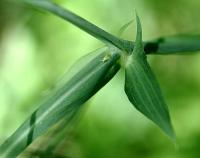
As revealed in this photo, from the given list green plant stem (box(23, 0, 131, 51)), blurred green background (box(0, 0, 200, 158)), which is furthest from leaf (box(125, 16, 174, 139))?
blurred green background (box(0, 0, 200, 158))

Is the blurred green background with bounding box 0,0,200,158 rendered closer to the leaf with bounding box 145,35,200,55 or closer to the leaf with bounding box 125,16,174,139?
the leaf with bounding box 145,35,200,55

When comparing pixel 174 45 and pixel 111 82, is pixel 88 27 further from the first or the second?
pixel 111 82

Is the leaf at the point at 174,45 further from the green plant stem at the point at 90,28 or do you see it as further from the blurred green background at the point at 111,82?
the blurred green background at the point at 111,82

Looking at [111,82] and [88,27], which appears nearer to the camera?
[88,27]

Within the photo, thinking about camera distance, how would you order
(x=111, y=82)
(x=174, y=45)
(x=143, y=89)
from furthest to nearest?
1. (x=111, y=82)
2. (x=174, y=45)
3. (x=143, y=89)

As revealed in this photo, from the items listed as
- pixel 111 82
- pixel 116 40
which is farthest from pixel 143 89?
pixel 111 82

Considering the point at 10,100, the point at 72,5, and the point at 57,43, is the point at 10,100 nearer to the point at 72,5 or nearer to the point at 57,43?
the point at 57,43

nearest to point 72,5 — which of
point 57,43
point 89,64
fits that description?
point 57,43

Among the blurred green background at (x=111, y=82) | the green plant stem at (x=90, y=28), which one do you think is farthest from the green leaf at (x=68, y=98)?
the blurred green background at (x=111, y=82)
